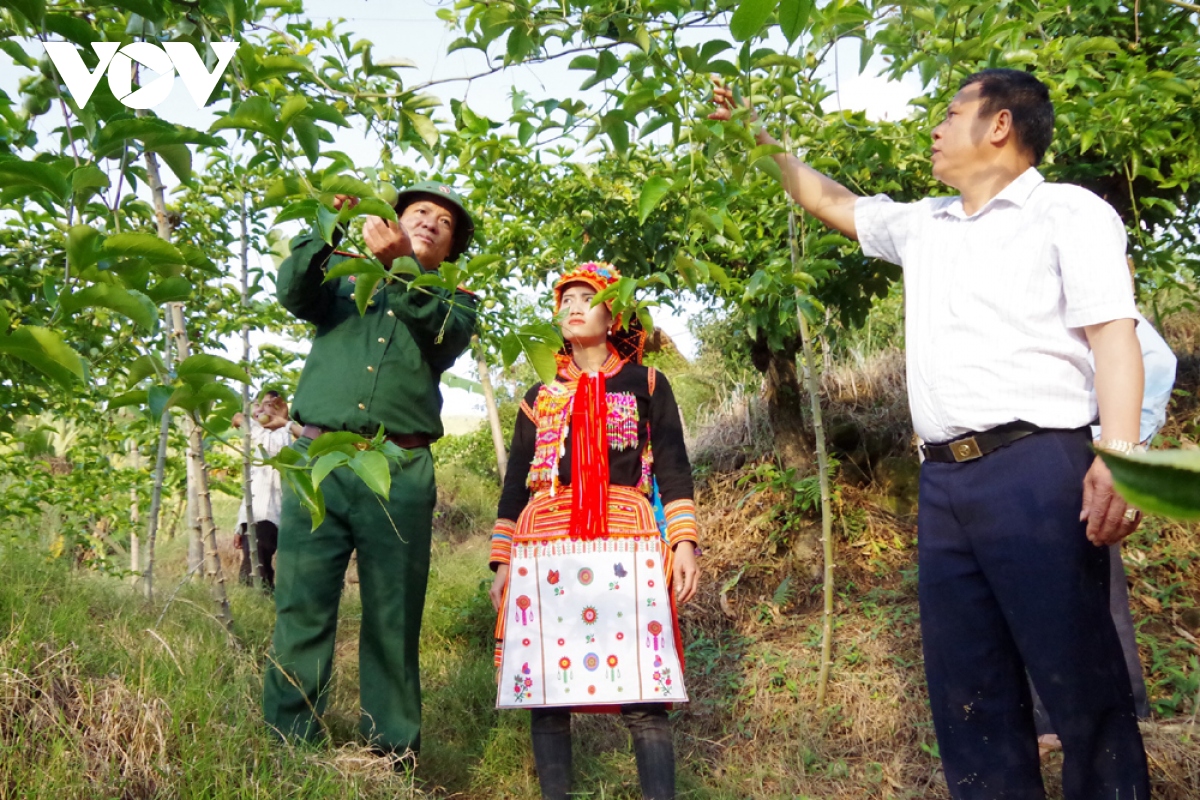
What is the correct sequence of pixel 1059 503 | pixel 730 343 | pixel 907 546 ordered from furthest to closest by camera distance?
pixel 730 343 < pixel 907 546 < pixel 1059 503

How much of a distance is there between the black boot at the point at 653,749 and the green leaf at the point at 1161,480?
7.37 ft

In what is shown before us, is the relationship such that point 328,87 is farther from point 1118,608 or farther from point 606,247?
point 1118,608

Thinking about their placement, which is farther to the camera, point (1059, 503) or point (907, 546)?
point (907, 546)

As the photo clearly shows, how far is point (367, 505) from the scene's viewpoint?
2.33 meters

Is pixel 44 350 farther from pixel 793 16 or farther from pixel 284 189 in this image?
pixel 793 16

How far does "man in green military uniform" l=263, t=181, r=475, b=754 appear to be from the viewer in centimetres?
227

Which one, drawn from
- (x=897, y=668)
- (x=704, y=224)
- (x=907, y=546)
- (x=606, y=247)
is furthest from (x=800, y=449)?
(x=704, y=224)

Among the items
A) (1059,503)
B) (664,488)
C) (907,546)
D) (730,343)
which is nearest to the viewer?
(1059,503)

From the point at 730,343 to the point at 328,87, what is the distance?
4.46 metres

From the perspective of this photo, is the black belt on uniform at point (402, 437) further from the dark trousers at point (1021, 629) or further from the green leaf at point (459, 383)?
the dark trousers at point (1021, 629)

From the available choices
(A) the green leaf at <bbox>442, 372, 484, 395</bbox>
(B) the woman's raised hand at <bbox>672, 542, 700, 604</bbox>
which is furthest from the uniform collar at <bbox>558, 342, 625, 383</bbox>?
(A) the green leaf at <bbox>442, 372, 484, 395</bbox>

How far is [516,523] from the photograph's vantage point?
8.67 ft

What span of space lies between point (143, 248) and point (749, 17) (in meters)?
0.74

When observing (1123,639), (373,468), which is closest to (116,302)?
(373,468)
